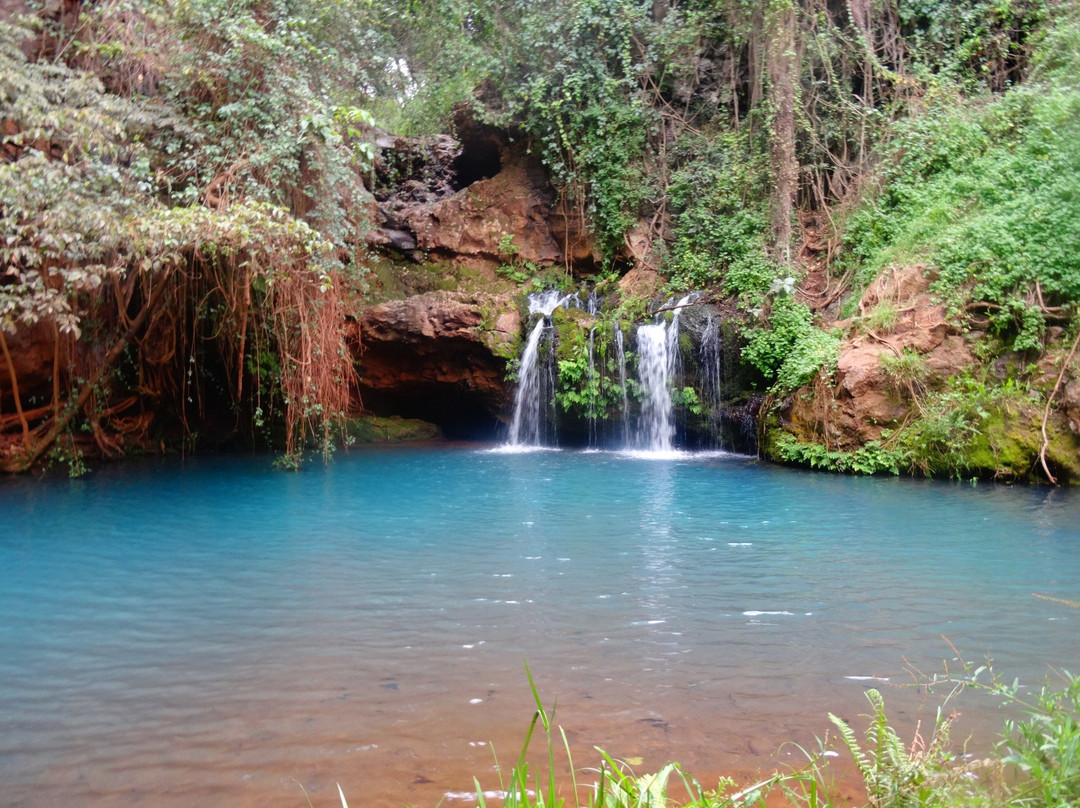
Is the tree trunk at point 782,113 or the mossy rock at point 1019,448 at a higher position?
the tree trunk at point 782,113

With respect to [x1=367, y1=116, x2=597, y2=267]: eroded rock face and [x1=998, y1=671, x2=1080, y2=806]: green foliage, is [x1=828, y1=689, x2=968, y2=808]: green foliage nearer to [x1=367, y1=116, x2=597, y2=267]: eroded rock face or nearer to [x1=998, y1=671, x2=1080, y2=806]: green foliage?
[x1=998, y1=671, x2=1080, y2=806]: green foliage

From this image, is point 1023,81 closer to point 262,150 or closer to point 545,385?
point 545,385

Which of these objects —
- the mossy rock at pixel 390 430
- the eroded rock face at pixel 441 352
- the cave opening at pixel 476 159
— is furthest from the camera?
the cave opening at pixel 476 159

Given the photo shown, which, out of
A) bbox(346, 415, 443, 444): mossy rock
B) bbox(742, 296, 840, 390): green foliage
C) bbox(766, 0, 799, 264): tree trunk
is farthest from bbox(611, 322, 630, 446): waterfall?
bbox(346, 415, 443, 444): mossy rock

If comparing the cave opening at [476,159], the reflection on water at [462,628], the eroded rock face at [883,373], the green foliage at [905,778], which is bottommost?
the reflection on water at [462,628]

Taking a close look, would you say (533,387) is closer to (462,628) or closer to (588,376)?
(588,376)

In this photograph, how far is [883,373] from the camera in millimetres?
11023

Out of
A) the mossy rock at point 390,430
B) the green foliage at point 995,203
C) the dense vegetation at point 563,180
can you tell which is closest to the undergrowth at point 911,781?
the dense vegetation at point 563,180

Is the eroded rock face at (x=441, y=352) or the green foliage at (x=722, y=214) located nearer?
the green foliage at (x=722, y=214)

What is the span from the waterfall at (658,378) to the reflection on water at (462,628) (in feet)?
16.3

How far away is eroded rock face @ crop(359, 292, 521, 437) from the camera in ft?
50.4

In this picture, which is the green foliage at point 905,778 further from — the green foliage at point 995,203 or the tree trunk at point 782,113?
the tree trunk at point 782,113

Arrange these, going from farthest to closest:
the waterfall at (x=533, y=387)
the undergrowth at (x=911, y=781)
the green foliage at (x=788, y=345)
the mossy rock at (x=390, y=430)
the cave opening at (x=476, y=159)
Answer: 1. the cave opening at (x=476, y=159)
2. the mossy rock at (x=390, y=430)
3. the waterfall at (x=533, y=387)
4. the green foliage at (x=788, y=345)
5. the undergrowth at (x=911, y=781)

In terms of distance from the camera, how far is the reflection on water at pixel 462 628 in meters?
3.34
